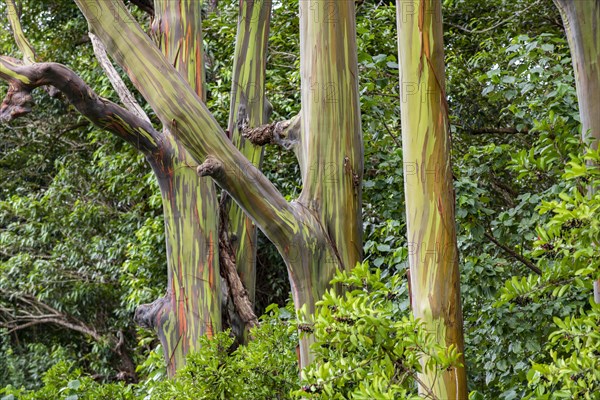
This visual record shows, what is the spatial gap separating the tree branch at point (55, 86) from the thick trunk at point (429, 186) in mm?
1625

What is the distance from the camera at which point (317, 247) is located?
3512 mm

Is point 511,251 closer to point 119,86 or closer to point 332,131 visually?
point 332,131

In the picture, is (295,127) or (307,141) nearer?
(307,141)

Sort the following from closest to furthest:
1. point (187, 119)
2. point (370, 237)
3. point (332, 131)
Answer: point (187, 119) < point (332, 131) < point (370, 237)

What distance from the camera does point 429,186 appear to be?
2.94 meters

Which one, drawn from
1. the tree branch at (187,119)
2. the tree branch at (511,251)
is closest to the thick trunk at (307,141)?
the tree branch at (187,119)

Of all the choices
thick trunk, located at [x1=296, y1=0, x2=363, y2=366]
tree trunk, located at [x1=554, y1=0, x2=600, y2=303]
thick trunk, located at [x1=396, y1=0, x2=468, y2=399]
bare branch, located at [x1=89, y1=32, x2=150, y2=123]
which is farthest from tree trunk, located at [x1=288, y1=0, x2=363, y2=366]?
bare branch, located at [x1=89, y1=32, x2=150, y2=123]

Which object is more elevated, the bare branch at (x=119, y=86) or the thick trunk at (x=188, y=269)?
the bare branch at (x=119, y=86)

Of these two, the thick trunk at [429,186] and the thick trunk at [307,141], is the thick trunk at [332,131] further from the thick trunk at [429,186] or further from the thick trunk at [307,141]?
the thick trunk at [429,186]

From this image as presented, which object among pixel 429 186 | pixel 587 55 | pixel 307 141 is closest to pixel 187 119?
pixel 307 141

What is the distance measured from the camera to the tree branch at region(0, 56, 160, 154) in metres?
3.69

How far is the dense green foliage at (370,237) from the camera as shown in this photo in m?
2.47

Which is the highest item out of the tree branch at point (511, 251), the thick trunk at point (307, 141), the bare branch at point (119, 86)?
the bare branch at point (119, 86)

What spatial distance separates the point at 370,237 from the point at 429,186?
7.86 feet
